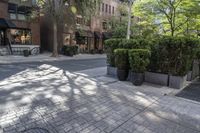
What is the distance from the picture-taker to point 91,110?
4477 mm

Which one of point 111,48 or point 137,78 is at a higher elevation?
point 111,48

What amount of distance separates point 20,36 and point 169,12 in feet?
57.4

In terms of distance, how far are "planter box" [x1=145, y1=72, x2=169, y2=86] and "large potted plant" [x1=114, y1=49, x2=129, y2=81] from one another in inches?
41.3

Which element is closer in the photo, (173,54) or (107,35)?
(173,54)

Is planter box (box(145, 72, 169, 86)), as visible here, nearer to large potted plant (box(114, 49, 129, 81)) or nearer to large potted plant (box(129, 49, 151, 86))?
large potted plant (box(129, 49, 151, 86))

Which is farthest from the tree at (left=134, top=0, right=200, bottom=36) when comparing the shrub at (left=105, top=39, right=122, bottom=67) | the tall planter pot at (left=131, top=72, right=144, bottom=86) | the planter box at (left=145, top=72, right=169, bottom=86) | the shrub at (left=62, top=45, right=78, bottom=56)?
the shrub at (left=62, top=45, right=78, bottom=56)

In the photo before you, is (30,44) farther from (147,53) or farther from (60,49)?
(147,53)

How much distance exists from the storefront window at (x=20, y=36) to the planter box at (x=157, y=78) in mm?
18026

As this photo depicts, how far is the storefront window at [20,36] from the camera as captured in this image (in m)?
20.0

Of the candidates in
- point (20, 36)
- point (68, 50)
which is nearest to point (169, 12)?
point (68, 50)

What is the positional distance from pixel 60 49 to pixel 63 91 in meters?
18.4

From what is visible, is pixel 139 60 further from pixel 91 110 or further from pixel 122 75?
pixel 91 110

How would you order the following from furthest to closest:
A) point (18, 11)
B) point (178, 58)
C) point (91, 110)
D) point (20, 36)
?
point (20, 36) < point (18, 11) < point (178, 58) < point (91, 110)

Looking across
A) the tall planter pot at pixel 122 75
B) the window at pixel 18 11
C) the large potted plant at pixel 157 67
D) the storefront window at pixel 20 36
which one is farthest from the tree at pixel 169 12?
the storefront window at pixel 20 36
